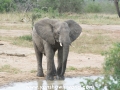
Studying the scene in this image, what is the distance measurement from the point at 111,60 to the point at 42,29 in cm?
364

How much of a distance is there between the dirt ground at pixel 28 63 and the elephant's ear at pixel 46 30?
43.8 inches

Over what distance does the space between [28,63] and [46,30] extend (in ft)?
9.24

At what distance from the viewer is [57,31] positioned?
1099 centimetres

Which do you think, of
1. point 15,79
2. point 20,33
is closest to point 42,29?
point 15,79

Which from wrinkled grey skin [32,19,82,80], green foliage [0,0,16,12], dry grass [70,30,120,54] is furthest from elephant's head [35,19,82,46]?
green foliage [0,0,16,12]

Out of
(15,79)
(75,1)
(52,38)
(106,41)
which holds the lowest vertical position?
(75,1)

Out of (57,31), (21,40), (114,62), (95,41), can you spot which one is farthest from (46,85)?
(95,41)

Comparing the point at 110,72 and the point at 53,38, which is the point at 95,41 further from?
the point at 110,72

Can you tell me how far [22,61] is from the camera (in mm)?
14164

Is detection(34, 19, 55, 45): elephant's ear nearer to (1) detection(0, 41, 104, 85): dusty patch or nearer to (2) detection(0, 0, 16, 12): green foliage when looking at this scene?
(1) detection(0, 41, 104, 85): dusty patch

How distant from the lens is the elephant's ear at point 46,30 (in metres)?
11.1

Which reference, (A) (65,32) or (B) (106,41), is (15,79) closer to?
(A) (65,32)

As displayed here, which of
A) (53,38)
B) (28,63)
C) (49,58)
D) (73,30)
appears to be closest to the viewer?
(53,38)

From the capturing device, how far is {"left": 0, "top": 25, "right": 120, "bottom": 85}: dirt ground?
39.0 feet
